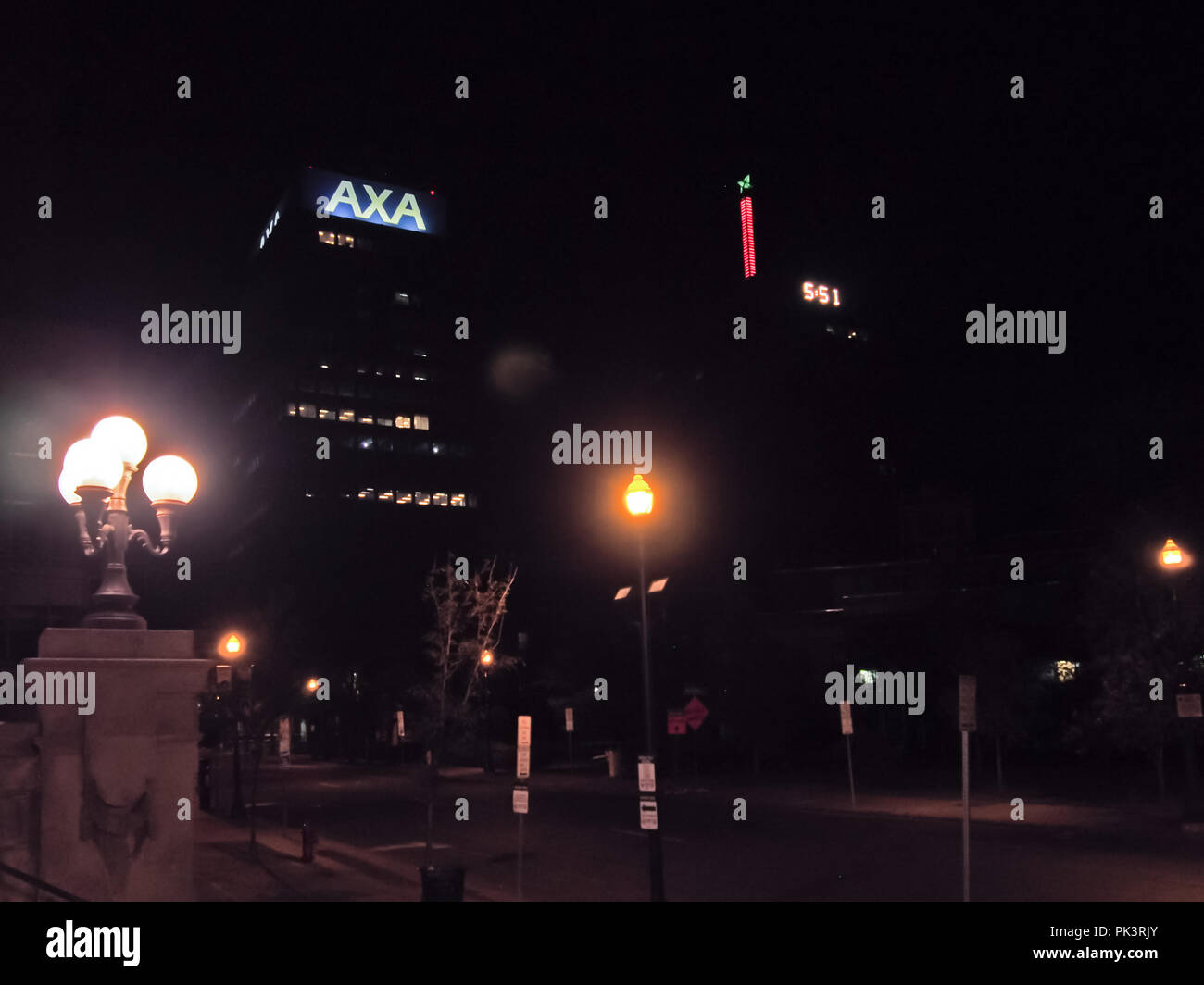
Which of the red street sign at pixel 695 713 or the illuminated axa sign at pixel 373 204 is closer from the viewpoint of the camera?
the red street sign at pixel 695 713

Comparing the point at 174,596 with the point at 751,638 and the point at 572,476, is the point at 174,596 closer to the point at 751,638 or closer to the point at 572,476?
the point at 751,638

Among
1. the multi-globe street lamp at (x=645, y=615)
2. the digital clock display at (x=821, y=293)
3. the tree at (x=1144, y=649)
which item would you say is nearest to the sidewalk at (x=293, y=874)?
the multi-globe street lamp at (x=645, y=615)

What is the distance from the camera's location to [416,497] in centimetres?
10288

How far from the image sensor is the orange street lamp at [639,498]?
1387cm

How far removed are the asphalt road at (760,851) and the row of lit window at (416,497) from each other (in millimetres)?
69936

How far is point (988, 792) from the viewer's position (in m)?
28.8

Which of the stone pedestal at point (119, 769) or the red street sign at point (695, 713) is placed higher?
the stone pedestal at point (119, 769)

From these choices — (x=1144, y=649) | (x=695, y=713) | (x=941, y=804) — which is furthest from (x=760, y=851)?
(x=1144, y=649)

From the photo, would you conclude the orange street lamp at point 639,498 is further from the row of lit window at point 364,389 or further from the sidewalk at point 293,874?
the row of lit window at point 364,389

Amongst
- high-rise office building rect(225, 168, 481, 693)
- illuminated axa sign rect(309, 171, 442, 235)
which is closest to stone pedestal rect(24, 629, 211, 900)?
high-rise office building rect(225, 168, 481, 693)

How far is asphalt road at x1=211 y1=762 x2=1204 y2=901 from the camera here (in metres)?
14.9

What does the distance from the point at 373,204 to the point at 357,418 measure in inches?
1107

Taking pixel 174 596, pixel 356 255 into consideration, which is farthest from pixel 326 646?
pixel 356 255
